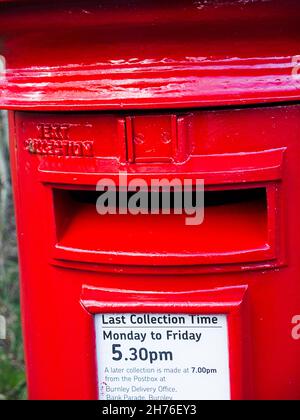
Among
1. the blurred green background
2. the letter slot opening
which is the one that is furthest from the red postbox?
the blurred green background

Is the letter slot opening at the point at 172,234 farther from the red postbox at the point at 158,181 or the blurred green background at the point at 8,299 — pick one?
the blurred green background at the point at 8,299

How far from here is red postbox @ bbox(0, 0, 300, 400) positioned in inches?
62.3

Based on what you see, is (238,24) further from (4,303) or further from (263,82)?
(4,303)

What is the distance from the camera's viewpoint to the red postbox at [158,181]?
158 centimetres

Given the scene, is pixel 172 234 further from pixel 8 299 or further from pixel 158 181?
pixel 8 299

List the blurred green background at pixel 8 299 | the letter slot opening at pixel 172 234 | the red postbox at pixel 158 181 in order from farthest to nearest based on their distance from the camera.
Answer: the blurred green background at pixel 8 299 < the letter slot opening at pixel 172 234 < the red postbox at pixel 158 181

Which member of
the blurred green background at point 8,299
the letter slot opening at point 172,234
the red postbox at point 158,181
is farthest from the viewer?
the blurred green background at point 8,299

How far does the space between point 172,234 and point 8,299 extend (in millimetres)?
1938

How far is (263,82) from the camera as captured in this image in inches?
62.6

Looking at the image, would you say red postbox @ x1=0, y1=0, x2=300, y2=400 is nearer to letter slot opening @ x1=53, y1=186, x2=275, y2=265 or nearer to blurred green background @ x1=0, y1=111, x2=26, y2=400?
letter slot opening @ x1=53, y1=186, x2=275, y2=265

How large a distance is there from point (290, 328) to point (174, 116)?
0.64 metres

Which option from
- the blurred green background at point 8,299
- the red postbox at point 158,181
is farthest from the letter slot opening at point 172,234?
the blurred green background at point 8,299
